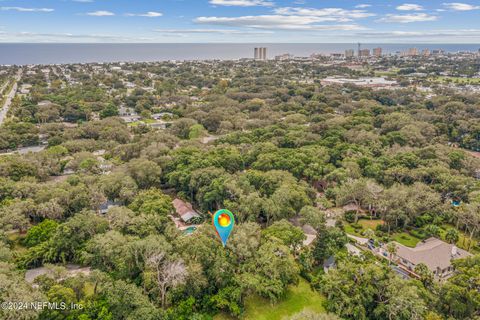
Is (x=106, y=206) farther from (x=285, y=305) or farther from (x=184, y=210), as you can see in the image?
(x=285, y=305)

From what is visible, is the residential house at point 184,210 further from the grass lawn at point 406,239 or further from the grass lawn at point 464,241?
the grass lawn at point 464,241

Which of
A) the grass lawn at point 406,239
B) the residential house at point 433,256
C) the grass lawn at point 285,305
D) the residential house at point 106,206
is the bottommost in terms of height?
the grass lawn at point 285,305

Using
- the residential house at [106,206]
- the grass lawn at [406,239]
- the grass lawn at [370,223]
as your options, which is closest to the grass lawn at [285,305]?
the grass lawn at [406,239]

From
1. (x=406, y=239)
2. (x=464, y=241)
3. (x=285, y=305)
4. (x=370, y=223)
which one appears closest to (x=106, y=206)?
(x=285, y=305)

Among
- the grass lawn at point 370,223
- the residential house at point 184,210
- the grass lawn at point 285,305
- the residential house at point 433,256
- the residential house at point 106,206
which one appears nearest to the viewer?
the grass lawn at point 285,305

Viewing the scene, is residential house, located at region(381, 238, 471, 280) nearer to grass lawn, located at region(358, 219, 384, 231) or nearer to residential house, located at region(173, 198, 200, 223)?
grass lawn, located at region(358, 219, 384, 231)

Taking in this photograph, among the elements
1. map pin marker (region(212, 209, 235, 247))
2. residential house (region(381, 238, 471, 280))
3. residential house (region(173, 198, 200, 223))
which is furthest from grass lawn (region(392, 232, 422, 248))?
residential house (region(173, 198, 200, 223))
